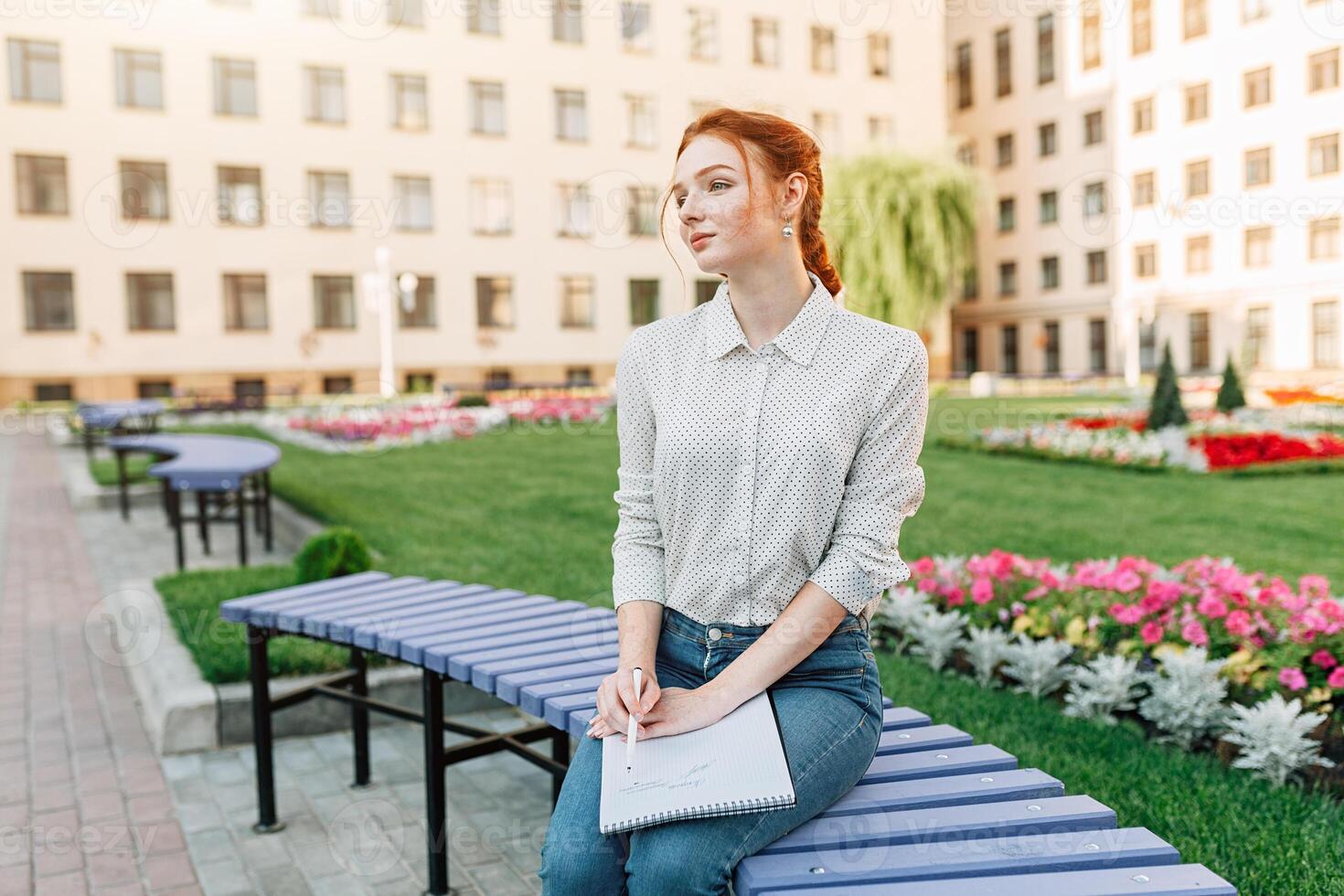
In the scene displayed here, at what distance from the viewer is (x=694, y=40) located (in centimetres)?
4034

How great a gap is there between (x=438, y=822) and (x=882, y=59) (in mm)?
45023

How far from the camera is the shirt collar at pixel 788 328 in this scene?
2521 millimetres

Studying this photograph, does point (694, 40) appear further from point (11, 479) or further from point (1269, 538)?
point (1269, 538)

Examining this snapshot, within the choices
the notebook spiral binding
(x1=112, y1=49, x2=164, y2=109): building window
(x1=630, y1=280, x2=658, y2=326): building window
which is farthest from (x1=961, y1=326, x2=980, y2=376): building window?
the notebook spiral binding

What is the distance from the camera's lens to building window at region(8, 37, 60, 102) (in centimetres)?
3123

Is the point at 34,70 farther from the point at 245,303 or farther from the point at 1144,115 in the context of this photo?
the point at 1144,115

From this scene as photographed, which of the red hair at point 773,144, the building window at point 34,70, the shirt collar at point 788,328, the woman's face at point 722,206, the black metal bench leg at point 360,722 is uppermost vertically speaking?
the building window at point 34,70

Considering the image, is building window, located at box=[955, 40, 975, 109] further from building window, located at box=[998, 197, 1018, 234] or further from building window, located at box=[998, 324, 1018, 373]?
building window, located at box=[998, 324, 1018, 373]

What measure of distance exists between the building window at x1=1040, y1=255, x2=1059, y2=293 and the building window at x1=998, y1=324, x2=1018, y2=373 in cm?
248

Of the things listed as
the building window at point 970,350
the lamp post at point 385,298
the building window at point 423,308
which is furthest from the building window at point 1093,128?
the lamp post at point 385,298

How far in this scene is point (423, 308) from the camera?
37000 millimetres

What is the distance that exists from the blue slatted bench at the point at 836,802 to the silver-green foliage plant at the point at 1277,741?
4.43 feet

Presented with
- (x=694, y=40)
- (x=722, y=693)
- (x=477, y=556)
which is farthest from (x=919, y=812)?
(x=694, y=40)

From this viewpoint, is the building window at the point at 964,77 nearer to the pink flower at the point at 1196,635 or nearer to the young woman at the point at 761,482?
the pink flower at the point at 1196,635
